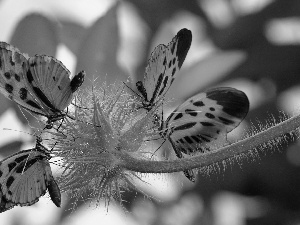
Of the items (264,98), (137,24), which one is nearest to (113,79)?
(137,24)

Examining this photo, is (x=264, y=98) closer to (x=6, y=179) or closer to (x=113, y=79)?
(x=113, y=79)

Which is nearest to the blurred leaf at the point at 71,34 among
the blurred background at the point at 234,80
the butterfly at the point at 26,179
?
the blurred background at the point at 234,80

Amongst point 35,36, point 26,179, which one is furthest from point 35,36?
point 26,179

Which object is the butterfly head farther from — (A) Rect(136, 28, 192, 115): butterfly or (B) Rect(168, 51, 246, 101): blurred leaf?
(B) Rect(168, 51, 246, 101): blurred leaf

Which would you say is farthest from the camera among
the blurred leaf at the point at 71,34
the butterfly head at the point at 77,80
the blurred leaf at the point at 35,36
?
the blurred leaf at the point at 71,34

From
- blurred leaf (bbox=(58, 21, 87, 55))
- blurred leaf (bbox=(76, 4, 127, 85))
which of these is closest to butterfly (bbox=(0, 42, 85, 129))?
blurred leaf (bbox=(76, 4, 127, 85))

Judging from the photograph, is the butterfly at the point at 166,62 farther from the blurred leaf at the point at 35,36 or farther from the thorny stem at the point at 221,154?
the blurred leaf at the point at 35,36
